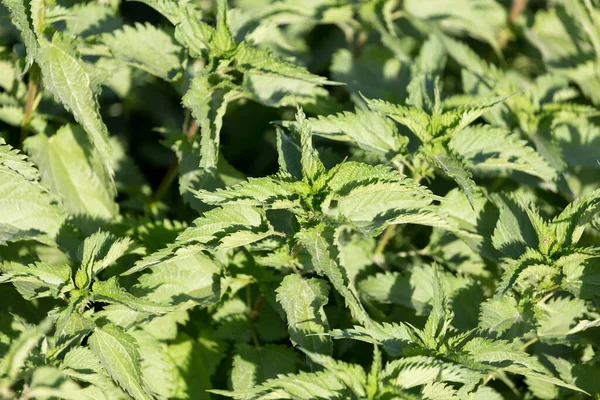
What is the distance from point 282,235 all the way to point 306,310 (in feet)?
0.98

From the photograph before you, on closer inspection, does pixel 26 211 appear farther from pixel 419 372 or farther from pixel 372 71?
pixel 372 71

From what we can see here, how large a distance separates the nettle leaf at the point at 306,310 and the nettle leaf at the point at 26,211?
101 centimetres

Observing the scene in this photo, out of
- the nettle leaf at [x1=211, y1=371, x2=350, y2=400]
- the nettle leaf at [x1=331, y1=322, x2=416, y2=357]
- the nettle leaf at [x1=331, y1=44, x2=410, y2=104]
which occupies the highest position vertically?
the nettle leaf at [x1=331, y1=44, x2=410, y2=104]

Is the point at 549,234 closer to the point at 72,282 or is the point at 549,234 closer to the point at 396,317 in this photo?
the point at 396,317

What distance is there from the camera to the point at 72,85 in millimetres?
2621

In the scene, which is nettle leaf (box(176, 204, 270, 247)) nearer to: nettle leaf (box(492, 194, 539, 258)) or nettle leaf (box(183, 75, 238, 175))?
nettle leaf (box(183, 75, 238, 175))

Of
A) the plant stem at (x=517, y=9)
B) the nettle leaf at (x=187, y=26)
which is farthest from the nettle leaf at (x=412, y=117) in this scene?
the plant stem at (x=517, y=9)

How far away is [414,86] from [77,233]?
64.9 inches

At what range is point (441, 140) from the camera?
104 inches

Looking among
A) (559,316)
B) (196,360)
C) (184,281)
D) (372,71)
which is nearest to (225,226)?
(184,281)

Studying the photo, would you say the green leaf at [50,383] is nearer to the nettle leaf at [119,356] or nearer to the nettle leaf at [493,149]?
the nettle leaf at [119,356]

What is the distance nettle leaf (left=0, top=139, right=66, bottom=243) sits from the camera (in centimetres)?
254

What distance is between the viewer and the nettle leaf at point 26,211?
254 centimetres

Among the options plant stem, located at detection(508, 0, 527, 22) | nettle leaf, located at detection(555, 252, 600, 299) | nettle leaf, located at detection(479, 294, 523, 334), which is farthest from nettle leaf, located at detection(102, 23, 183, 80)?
plant stem, located at detection(508, 0, 527, 22)
